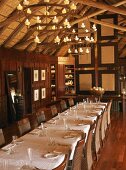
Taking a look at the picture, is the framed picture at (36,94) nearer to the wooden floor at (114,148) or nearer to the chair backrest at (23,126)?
the wooden floor at (114,148)

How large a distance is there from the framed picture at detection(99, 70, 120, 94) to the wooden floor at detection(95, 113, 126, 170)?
3.57 meters

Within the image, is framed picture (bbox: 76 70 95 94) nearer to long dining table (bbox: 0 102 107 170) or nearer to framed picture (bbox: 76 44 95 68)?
framed picture (bbox: 76 44 95 68)

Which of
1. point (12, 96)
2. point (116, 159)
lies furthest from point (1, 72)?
point (116, 159)

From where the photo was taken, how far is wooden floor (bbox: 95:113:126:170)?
5406 millimetres

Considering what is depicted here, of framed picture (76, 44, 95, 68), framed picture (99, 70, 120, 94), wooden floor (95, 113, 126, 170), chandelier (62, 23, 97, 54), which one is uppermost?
chandelier (62, 23, 97, 54)

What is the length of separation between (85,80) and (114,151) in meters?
7.01

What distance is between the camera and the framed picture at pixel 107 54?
1269 cm

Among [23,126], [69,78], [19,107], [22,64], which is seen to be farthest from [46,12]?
[69,78]

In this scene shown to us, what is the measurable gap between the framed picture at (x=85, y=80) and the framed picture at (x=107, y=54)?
2.27 feet

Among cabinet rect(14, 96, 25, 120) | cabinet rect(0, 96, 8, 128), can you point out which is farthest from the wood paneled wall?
cabinet rect(14, 96, 25, 120)

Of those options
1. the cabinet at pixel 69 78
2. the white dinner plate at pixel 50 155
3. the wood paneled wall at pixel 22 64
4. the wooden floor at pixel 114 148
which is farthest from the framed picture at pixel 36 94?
the white dinner plate at pixel 50 155

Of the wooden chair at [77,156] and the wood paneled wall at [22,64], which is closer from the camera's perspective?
the wooden chair at [77,156]

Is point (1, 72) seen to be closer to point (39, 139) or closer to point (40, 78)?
point (40, 78)

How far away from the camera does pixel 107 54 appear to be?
503 inches
